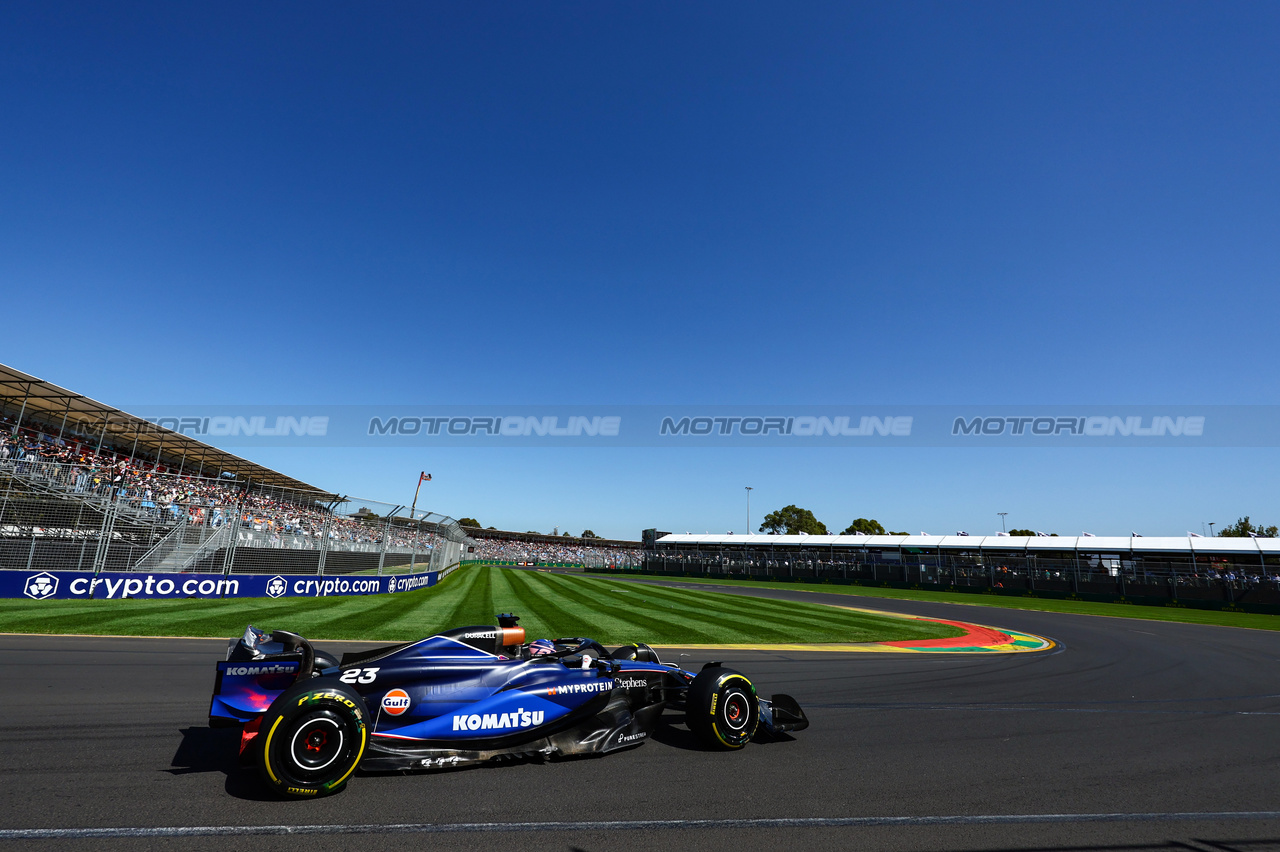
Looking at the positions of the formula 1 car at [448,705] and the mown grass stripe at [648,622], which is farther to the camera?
the mown grass stripe at [648,622]

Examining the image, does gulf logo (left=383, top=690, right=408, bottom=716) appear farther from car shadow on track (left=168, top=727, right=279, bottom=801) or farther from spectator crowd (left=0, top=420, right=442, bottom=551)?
spectator crowd (left=0, top=420, right=442, bottom=551)

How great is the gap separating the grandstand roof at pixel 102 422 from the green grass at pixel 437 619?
526 cm

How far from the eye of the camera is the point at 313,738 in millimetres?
4156

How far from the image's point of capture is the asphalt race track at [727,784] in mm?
3574

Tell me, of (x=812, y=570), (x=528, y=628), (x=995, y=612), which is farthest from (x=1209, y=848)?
(x=812, y=570)

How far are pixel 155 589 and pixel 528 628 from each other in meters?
9.70

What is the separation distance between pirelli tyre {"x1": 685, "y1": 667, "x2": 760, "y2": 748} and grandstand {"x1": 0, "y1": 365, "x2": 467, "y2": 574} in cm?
1654

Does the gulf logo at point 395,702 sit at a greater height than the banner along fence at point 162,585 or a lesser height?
greater

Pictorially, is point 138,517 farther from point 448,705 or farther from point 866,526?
point 866,526

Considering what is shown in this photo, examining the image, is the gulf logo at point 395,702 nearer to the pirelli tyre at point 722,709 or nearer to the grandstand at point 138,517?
the pirelli tyre at point 722,709

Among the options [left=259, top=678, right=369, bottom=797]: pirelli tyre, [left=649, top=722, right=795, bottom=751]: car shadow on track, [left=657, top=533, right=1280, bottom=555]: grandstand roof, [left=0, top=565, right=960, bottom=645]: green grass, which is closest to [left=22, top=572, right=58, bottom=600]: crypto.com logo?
[left=0, top=565, right=960, bottom=645]: green grass

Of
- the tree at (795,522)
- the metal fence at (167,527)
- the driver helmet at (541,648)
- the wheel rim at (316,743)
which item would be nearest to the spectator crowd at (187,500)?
the metal fence at (167,527)

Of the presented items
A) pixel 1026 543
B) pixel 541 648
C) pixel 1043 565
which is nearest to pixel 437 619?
pixel 541 648

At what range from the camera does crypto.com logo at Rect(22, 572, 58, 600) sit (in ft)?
45.8
